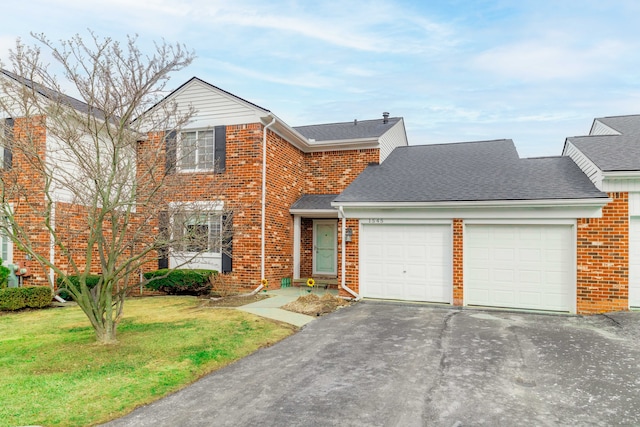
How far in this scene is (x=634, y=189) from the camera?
9258 millimetres

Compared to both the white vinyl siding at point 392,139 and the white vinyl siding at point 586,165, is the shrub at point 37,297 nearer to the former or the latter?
the white vinyl siding at point 392,139

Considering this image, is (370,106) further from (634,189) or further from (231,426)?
(231,426)

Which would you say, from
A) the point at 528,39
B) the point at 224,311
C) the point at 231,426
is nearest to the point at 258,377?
the point at 231,426

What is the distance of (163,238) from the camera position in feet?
24.0

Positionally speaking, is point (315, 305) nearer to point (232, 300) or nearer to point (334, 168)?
point (232, 300)

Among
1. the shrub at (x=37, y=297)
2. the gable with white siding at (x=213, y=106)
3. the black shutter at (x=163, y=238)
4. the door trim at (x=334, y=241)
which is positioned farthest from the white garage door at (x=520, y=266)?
the shrub at (x=37, y=297)

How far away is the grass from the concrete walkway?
1.35 feet

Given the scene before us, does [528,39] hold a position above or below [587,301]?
above

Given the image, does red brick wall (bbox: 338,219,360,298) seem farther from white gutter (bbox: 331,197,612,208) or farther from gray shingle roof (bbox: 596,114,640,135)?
gray shingle roof (bbox: 596,114,640,135)

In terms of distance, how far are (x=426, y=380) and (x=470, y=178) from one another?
26.6 feet

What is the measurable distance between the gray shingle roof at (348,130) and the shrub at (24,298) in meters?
10.8

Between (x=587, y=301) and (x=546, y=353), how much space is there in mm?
4105

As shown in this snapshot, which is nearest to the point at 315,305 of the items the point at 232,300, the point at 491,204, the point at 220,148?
the point at 232,300

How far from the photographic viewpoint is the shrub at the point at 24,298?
9.88 meters
